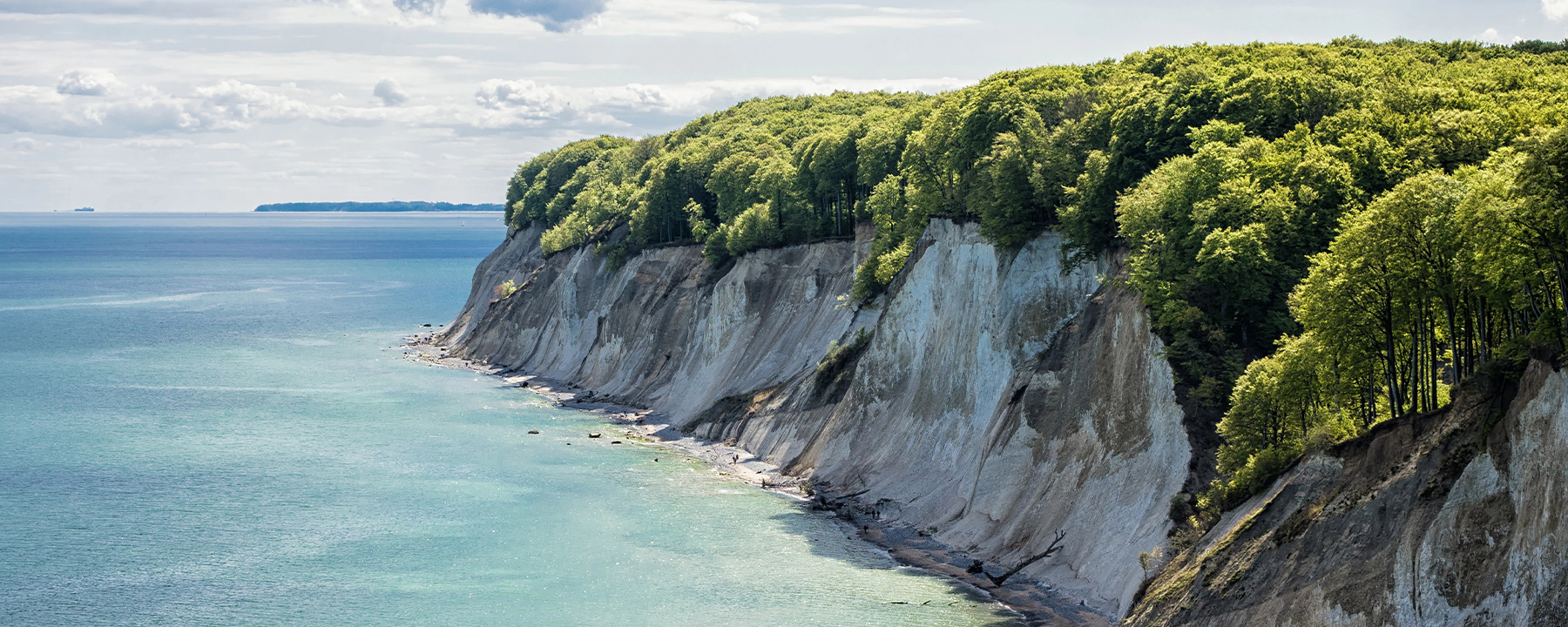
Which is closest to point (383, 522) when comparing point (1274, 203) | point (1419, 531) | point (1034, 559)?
point (1034, 559)

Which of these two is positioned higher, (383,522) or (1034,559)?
(1034,559)

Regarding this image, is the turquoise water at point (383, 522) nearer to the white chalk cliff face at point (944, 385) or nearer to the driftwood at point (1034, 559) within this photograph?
the driftwood at point (1034, 559)

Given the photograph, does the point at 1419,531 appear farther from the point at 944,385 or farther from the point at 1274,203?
the point at 944,385

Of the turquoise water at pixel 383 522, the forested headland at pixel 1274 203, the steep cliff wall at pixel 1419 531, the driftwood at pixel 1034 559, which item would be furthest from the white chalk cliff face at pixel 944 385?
the steep cliff wall at pixel 1419 531

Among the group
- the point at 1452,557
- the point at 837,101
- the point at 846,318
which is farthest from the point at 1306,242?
the point at 837,101

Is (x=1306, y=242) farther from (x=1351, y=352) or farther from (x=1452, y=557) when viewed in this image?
(x=1452, y=557)

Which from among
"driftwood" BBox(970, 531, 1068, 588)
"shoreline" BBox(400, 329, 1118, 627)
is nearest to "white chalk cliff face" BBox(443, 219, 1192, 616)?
"driftwood" BBox(970, 531, 1068, 588)

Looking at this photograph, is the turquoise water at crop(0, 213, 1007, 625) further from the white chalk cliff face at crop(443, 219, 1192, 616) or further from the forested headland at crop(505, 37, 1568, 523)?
the forested headland at crop(505, 37, 1568, 523)
